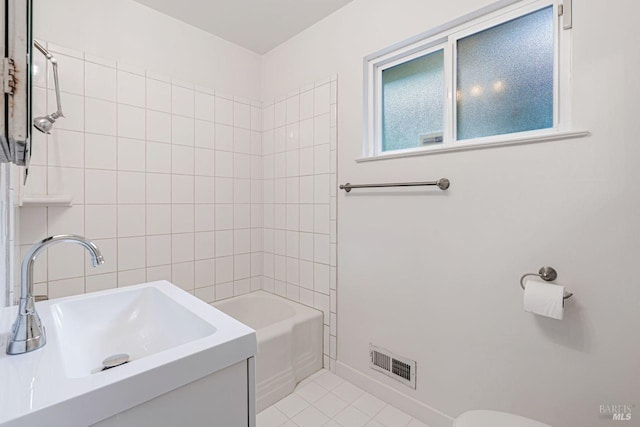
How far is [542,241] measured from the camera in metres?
1.23

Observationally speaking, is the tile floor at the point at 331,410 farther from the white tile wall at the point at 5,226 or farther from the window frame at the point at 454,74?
the window frame at the point at 454,74

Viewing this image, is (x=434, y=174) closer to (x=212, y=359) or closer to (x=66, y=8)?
(x=212, y=359)

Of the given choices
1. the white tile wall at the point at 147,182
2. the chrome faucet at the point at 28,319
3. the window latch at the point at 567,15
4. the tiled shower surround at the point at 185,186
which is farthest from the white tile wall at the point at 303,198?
the chrome faucet at the point at 28,319

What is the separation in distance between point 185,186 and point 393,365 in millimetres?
1804

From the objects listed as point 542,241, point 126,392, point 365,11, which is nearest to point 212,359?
point 126,392

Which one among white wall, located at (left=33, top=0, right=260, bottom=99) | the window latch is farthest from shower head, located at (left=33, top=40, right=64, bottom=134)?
the window latch

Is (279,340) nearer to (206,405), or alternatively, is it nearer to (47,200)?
(206,405)

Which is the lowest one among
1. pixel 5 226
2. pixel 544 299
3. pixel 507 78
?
pixel 544 299

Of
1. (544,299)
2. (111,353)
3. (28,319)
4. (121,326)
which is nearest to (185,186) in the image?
(121,326)

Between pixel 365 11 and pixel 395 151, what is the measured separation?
2.91 feet

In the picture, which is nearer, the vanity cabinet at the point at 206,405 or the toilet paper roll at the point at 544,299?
the vanity cabinet at the point at 206,405

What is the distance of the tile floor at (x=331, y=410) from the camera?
5.20 ft

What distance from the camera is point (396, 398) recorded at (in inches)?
66.6

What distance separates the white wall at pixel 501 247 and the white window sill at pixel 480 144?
0.03 m
